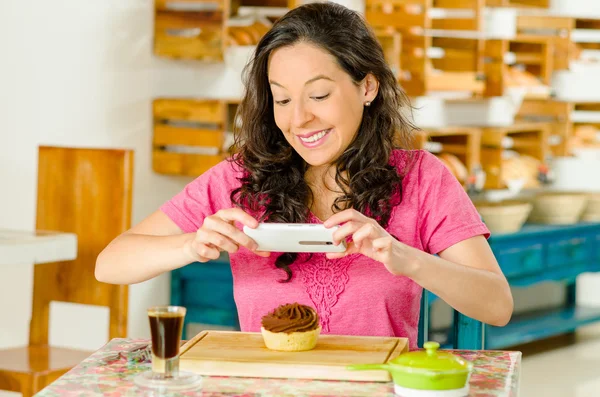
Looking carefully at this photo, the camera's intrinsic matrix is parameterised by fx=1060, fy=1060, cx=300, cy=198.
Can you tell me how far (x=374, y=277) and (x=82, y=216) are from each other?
56.0 inches

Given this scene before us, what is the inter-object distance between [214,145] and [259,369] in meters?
2.47

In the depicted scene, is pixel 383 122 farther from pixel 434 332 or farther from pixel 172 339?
pixel 434 332

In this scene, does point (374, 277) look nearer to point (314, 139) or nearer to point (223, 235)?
point (314, 139)

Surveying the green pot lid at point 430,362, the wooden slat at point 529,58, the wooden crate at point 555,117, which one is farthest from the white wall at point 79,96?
the wooden crate at point 555,117

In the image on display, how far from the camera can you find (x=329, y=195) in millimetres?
2352

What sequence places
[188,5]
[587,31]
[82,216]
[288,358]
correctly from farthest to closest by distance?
[587,31]
[188,5]
[82,216]
[288,358]

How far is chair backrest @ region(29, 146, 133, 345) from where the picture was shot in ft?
10.8

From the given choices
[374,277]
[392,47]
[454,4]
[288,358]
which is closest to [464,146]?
[454,4]

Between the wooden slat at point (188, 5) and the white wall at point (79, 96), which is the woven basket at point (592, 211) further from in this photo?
the wooden slat at point (188, 5)

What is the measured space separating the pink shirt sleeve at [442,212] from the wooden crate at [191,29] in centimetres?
190

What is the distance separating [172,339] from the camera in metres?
1.67

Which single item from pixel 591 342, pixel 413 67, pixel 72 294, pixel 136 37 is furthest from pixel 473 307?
pixel 591 342

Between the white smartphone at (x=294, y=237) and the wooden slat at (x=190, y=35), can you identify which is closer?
the white smartphone at (x=294, y=237)

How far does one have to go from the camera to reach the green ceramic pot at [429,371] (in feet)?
5.34
